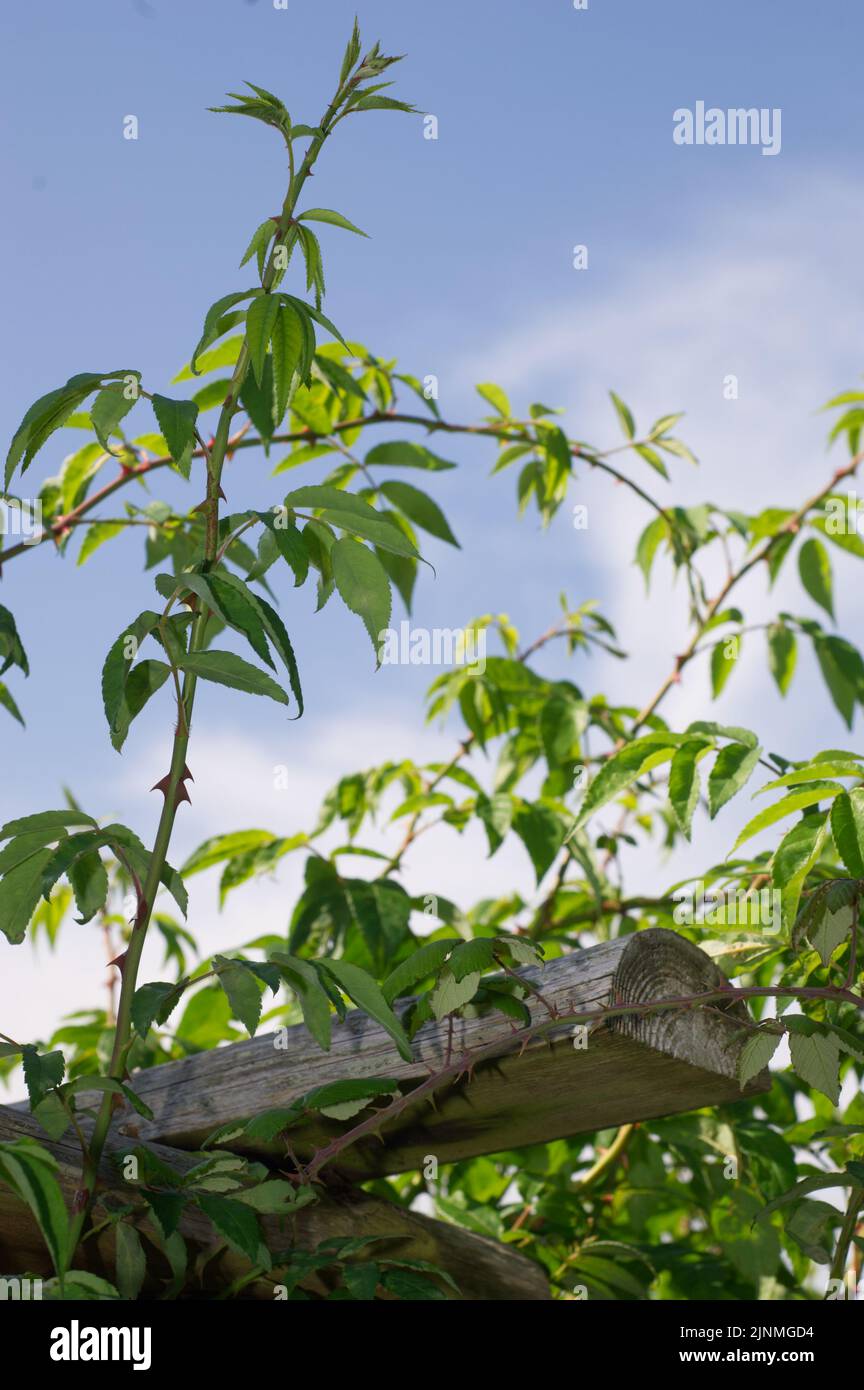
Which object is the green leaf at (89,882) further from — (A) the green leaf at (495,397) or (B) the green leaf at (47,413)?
(A) the green leaf at (495,397)

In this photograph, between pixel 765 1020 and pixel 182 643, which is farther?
pixel 765 1020

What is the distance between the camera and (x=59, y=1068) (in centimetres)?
93

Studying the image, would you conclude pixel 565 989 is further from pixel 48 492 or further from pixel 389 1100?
pixel 48 492

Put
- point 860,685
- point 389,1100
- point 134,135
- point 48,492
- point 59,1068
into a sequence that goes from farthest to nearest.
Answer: point 860,685 < point 48,492 < point 134,135 < point 389,1100 < point 59,1068

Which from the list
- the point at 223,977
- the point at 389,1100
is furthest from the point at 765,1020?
the point at 223,977

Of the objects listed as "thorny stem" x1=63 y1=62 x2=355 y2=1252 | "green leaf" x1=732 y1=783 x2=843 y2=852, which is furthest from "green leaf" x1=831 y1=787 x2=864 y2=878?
"thorny stem" x1=63 y1=62 x2=355 y2=1252

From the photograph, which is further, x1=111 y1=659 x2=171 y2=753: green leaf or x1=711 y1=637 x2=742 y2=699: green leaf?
x1=711 y1=637 x2=742 y2=699: green leaf

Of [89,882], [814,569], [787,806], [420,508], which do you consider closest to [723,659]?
[814,569]

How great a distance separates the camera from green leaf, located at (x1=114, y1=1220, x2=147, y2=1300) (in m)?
0.98

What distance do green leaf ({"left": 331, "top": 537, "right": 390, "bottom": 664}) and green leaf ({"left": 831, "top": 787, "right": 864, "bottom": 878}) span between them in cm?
43

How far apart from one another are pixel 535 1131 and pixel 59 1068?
460 millimetres

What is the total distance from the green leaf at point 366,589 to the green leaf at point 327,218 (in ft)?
0.85

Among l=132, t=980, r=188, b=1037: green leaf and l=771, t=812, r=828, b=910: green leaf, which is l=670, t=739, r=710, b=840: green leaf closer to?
l=771, t=812, r=828, b=910: green leaf

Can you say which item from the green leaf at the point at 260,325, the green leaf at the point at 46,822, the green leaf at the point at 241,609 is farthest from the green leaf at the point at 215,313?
the green leaf at the point at 46,822
